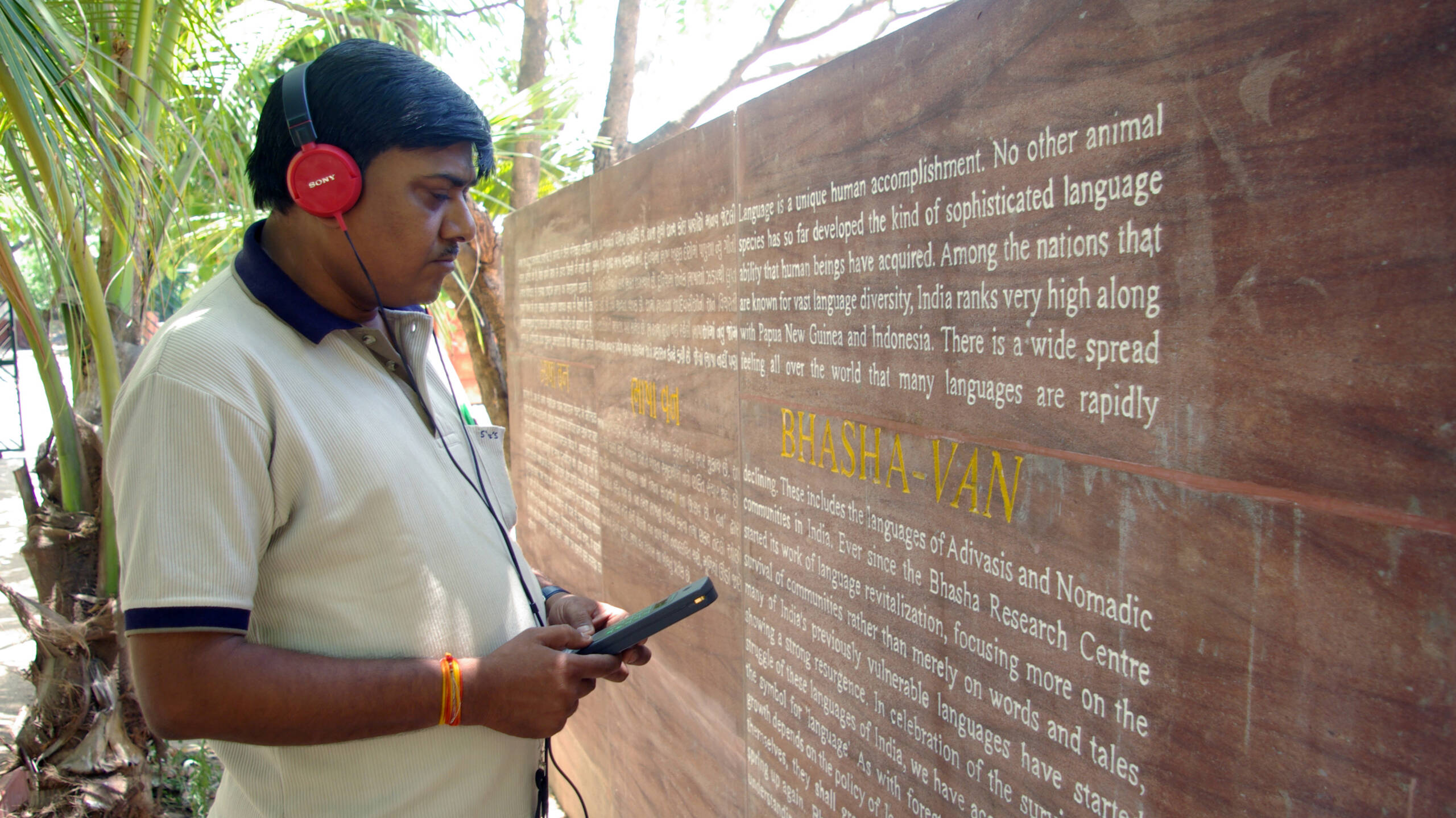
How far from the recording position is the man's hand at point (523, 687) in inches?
52.0

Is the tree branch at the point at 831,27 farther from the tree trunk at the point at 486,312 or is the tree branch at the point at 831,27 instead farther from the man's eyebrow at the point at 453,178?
the man's eyebrow at the point at 453,178

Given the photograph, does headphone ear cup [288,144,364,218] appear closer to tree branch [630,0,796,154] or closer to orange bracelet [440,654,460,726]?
orange bracelet [440,654,460,726]

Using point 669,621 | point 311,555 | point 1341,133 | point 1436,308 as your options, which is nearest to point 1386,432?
point 1436,308

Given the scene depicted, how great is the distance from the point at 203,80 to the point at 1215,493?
442 centimetres

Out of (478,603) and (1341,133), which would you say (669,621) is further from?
(1341,133)

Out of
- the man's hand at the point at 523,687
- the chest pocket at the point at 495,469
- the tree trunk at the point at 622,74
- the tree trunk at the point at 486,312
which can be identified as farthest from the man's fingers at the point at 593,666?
the tree trunk at the point at 622,74

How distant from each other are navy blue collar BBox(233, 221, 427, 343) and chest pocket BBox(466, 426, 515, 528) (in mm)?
376

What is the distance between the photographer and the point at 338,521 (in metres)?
1.26

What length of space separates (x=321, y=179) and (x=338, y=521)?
50 cm

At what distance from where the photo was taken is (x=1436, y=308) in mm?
903

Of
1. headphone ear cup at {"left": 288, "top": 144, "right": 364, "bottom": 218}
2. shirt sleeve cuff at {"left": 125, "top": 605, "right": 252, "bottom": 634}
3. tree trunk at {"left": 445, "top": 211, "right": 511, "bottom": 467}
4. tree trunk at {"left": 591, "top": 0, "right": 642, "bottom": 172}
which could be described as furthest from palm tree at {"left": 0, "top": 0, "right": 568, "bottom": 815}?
tree trunk at {"left": 591, "top": 0, "right": 642, "bottom": 172}

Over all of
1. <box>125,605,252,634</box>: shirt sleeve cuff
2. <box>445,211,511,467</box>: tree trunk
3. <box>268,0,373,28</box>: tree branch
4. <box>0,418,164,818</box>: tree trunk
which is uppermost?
<box>268,0,373,28</box>: tree branch

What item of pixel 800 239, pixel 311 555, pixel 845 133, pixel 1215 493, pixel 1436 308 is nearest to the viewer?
pixel 1436 308

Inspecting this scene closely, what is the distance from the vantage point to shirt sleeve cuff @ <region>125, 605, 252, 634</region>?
109 centimetres
